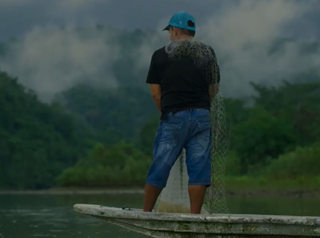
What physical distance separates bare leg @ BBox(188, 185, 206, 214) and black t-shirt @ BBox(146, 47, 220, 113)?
47 cm

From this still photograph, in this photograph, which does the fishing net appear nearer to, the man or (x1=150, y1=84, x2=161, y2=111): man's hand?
the man

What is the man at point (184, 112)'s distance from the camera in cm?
576

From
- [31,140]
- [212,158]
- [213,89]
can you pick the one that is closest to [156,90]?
[213,89]

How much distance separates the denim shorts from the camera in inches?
227

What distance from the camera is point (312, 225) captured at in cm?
514

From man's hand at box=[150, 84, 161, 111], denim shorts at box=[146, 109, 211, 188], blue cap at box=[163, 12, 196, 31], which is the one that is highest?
blue cap at box=[163, 12, 196, 31]

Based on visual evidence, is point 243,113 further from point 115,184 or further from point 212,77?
point 212,77

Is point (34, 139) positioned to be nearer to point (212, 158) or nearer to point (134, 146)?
point (134, 146)

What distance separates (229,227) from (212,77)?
3.31 feet

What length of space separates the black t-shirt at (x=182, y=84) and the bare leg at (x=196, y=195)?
0.47 metres

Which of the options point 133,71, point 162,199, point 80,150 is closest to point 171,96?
point 162,199

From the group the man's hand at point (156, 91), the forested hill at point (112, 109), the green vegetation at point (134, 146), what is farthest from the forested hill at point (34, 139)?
the man's hand at point (156, 91)

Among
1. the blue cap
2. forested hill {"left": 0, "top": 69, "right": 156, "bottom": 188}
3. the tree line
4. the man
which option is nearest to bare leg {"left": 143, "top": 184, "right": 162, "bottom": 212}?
the man

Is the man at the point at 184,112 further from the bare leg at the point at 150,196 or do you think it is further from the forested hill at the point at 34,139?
the forested hill at the point at 34,139
